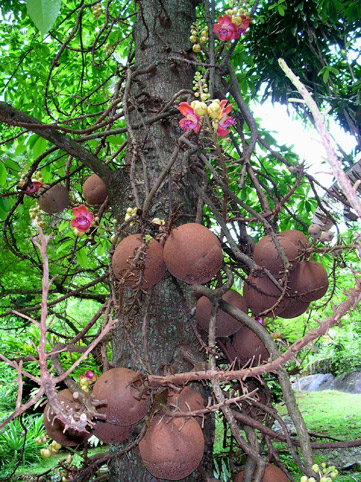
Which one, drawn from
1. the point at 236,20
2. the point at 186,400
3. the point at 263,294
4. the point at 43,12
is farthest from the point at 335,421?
the point at 43,12

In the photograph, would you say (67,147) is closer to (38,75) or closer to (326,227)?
(326,227)

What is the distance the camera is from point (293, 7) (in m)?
3.24

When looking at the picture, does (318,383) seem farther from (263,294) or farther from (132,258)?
(132,258)

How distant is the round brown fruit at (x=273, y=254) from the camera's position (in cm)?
155

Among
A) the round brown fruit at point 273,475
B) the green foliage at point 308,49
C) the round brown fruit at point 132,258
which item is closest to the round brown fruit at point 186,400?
A: the round brown fruit at point 273,475

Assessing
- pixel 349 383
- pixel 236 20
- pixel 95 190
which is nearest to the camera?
pixel 236 20

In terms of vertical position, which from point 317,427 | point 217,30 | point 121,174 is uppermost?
point 217,30

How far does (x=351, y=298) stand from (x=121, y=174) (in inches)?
49.7

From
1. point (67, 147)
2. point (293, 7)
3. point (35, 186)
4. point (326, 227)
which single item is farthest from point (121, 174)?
point (293, 7)

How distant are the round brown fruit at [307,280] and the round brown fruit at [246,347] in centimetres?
24

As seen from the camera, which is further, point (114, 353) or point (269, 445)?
point (114, 353)

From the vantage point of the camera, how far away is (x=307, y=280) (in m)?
1.61

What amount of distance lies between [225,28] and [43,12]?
4.59 ft

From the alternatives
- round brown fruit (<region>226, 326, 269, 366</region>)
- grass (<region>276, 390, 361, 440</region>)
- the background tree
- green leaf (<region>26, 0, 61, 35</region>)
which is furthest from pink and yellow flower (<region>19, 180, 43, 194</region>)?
grass (<region>276, 390, 361, 440</region>)
